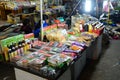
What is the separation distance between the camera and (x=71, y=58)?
1.77 m

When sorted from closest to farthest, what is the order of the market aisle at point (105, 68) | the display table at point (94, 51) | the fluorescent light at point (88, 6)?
1. the market aisle at point (105, 68)
2. the display table at point (94, 51)
3. the fluorescent light at point (88, 6)

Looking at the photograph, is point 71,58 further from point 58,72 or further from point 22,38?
point 22,38

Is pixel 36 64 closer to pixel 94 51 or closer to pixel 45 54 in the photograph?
pixel 45 54

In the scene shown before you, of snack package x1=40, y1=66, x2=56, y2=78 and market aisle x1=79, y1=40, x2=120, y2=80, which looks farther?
market aisle x1=79, y1=40, x2=120, y2=80

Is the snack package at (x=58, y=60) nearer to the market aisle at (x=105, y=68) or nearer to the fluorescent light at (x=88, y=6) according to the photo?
the market aisle at (x=105, y=68)

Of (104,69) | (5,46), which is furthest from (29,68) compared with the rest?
(104,69)

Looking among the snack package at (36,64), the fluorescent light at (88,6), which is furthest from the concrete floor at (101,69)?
the fluorescent light at (88,6)

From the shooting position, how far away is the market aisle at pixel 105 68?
9.27 feet

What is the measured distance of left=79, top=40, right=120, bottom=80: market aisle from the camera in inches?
111

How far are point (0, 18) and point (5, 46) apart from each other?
25.6 ft

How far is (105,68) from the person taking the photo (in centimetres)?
314

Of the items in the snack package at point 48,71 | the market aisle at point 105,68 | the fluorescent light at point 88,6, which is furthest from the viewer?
the fluorescent light at point 88,6

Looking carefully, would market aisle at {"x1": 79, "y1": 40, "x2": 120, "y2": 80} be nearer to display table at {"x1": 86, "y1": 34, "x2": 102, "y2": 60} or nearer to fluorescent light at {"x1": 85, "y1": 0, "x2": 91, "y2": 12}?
display table at {"x1": 86, "y1": 34, "x2": 102, "y2": 60}

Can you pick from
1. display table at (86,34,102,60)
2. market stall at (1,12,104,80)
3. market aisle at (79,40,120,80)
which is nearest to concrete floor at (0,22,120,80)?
market aisle at (79,40,120,80)
